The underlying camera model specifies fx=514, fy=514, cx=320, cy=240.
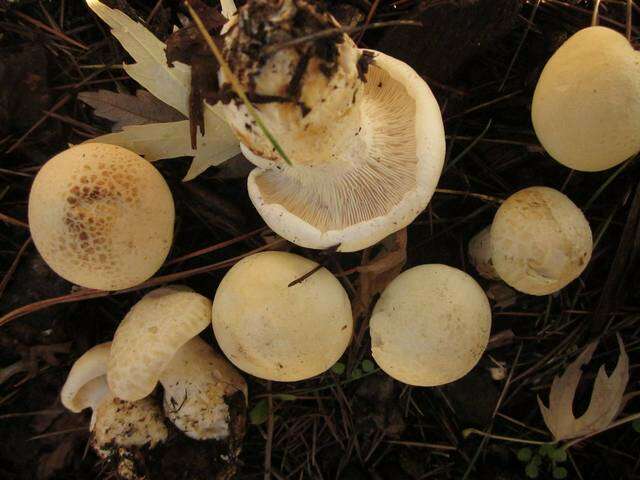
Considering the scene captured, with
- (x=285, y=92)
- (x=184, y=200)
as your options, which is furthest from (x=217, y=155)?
(x=285, y=92)

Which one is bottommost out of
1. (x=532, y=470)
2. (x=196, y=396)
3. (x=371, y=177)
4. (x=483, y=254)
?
(x=532, y=470)

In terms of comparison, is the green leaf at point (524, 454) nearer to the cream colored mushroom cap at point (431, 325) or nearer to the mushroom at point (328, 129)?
the cream colored mushroom cap at point (431, 325)

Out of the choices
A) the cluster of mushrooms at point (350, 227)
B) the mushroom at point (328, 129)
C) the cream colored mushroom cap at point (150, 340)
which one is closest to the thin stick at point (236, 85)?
the mushroom at point (328, 129)

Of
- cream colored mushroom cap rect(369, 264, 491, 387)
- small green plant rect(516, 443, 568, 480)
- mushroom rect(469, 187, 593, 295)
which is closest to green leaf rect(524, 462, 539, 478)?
small green plant rect(516, 443, 568, 480)

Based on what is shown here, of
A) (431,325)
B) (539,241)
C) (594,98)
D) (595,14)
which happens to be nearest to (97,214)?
(431,325)

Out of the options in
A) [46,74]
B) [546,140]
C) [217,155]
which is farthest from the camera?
[46,74]

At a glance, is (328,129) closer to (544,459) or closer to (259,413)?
(259,413)

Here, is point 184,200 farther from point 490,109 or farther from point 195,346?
point 490,109
